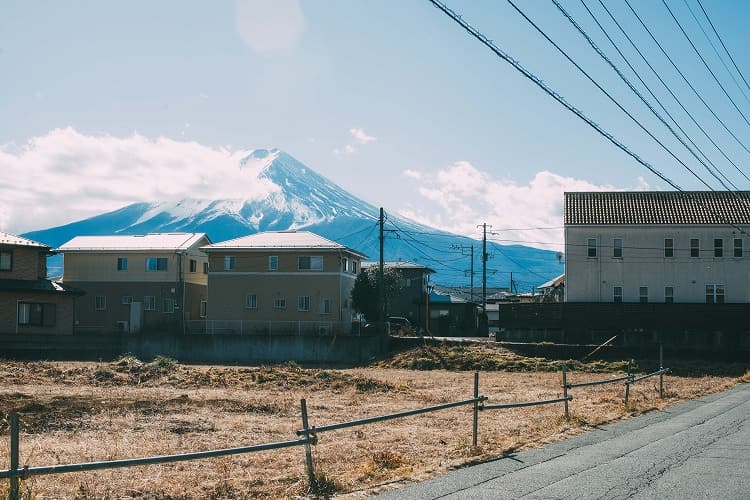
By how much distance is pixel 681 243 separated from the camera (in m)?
51.1

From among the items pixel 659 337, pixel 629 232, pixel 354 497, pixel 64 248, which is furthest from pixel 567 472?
pixel 64 248

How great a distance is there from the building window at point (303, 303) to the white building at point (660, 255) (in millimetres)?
17786

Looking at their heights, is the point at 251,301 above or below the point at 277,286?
below

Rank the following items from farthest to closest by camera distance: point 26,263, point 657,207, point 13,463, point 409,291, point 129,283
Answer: point 409,291
point 129,283
point 657,207
point 26,263
point 13,463

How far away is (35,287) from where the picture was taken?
159ft

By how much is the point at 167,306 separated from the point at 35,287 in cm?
1075

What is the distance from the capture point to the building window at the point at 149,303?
5691 centimetres

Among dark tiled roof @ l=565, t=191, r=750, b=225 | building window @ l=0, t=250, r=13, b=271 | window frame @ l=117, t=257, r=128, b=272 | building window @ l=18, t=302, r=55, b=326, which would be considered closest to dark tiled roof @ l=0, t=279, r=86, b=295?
building window @ l=0, t=250, r=13, b=271

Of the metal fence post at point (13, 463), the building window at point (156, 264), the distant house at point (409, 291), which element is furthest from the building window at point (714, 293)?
the metal fence post at point (13, 463)

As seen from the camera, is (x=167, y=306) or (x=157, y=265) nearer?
(x=167, y=306)

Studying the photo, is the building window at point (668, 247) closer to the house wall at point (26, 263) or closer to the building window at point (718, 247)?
the building window at point (718, 247)

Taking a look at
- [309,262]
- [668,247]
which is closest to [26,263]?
[309,262]

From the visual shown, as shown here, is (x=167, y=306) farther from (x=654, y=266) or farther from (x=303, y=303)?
(x=654, y=266)

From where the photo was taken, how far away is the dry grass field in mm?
12094
